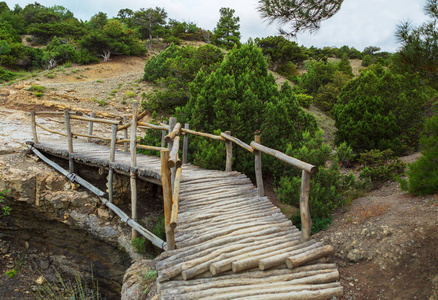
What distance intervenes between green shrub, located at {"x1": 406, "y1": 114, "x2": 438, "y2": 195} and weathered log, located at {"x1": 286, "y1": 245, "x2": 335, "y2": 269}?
2674 mm

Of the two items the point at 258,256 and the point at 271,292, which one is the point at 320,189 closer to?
the point at 258,256

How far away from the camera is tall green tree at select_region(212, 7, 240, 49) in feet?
119

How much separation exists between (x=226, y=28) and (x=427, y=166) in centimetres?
3604

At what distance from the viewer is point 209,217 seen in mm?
4672

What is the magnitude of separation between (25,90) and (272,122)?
15099mm

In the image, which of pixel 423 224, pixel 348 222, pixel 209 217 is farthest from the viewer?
pixel 348 222

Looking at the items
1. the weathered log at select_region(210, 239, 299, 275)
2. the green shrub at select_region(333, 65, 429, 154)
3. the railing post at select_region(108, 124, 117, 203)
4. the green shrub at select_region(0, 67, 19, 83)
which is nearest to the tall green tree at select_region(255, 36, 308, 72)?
the green shrub at select_region(333, 65, 429, 154)

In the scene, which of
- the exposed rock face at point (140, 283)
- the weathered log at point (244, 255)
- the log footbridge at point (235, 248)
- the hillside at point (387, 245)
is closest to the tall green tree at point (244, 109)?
the log footbridge at point (235, 248)

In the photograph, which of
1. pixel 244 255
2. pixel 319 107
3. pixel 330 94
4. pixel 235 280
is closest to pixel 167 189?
pixel 244 255

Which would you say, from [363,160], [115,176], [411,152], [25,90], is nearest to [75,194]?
[115,176]

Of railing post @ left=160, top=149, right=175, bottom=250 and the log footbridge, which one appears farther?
railing post @ left=160, top=149, right=175, bottom=250

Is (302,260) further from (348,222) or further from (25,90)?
(25,90)

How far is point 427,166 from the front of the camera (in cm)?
514

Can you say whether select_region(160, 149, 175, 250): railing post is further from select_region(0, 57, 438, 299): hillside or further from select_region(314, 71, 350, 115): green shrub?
select_region(314, 71, 350, 115): green shrub
